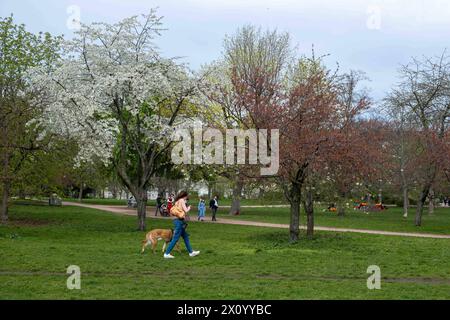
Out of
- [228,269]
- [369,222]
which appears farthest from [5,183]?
[369,222]

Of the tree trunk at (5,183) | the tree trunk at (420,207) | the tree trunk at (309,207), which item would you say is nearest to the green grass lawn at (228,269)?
the tree trunk at (309,207)

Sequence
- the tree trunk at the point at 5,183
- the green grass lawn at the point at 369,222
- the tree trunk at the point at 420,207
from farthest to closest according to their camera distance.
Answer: the tree trunk at the point at 420,207, the green grass lawn at the point at 369,222, the tree trunk at the point at 5,183

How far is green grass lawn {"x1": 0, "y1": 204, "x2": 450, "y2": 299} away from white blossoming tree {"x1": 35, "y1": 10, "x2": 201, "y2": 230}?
618 cm

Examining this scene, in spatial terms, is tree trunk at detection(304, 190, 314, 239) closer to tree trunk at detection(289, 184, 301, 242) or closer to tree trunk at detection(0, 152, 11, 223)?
tree trunk at detection(289, 184, 301, 242)

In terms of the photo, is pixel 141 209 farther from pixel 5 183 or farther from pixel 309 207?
pixel 309 207

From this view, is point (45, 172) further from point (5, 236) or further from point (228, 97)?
point (228, 97)

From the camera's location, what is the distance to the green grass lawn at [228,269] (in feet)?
29.7

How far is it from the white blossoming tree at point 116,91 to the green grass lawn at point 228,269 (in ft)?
20.3

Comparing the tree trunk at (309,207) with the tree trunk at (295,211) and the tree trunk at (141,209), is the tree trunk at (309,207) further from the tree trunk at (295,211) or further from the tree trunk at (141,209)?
the tree trunk at (141,209)

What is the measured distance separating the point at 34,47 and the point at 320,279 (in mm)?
25838

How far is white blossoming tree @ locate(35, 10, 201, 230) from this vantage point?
2295cm

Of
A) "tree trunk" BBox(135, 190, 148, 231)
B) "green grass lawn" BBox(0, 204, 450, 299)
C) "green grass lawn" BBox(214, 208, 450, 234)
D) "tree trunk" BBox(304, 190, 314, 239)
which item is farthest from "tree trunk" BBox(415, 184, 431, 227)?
"tree trunk" BBox(135, 190, 148, 231)

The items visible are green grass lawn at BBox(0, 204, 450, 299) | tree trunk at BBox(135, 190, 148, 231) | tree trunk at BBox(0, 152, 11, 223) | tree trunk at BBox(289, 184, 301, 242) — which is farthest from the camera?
tree trunk at BBox(135, 190, 148, 231)
